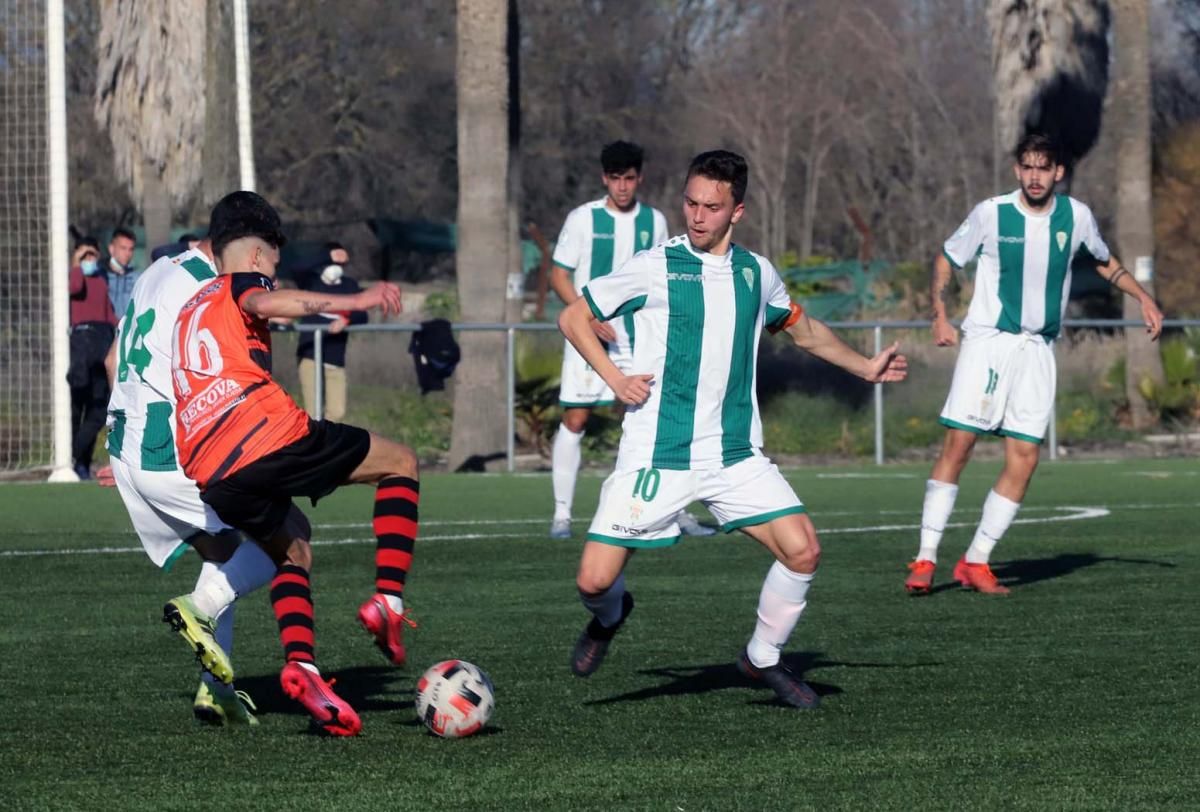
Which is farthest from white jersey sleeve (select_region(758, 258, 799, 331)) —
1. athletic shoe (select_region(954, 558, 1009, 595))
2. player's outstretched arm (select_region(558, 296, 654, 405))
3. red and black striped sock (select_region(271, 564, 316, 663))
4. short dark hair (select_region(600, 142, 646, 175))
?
short dark hair (select_region(600, 142, 646, 175))

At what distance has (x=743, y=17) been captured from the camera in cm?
4253

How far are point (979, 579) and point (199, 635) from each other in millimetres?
4821

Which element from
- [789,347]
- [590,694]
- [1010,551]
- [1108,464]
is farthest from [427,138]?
[590,694]

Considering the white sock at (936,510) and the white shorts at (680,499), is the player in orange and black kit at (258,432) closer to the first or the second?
the white shorts at (680,499)

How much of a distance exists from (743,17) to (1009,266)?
110ft

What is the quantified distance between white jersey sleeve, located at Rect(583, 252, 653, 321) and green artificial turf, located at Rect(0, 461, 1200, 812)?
1.30m

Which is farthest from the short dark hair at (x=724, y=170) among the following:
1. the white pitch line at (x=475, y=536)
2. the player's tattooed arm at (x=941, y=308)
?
the white pitch line at (x=475, y=536)

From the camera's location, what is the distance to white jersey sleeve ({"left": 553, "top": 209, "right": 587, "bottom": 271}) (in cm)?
1238

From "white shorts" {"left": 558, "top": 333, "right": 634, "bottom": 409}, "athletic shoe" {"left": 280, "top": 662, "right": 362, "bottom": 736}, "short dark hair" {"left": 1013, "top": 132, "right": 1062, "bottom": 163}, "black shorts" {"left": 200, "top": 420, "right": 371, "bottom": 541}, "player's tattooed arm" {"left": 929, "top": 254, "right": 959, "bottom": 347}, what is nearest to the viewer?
"athletic shoe" {"left": 280, "top": 662, "right": 362, "bottom": 736}

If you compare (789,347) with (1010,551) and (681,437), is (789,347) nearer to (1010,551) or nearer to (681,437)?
(1010,551)

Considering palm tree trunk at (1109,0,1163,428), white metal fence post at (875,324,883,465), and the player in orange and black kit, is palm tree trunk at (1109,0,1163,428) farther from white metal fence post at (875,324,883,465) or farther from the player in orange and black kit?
the player in orange and black kit

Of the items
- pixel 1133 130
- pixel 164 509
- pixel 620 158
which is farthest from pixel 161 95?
pixel 164 509

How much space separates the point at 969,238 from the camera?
32.8 feet

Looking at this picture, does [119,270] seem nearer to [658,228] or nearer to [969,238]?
[658,228]
